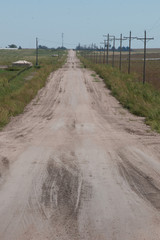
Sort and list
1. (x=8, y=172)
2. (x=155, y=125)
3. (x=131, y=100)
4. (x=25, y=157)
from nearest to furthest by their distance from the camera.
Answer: (x=8, y=172), (x=25, y=157), (x=155, y=125), (x=131, y=100)

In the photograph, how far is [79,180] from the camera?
27.8 ft

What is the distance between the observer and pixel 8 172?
9109mm

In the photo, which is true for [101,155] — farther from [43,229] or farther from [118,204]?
[43,229]

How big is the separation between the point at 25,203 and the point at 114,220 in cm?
177

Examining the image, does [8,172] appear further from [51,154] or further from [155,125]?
[155,125]

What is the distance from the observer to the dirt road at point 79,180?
20.5 ft

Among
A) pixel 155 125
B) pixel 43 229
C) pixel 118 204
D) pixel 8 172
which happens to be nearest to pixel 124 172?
pixel 118 204

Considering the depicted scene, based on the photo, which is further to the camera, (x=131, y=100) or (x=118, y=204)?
(x=131, y=100)

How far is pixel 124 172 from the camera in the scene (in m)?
9.14

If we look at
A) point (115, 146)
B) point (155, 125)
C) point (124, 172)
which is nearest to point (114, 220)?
point (124, 172)

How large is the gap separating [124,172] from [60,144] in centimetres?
322

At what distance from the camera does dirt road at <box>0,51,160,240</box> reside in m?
6.24

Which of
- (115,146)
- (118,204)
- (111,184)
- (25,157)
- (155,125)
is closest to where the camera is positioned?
(118,204)

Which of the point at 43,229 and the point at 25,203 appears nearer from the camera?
the point at 43,229
